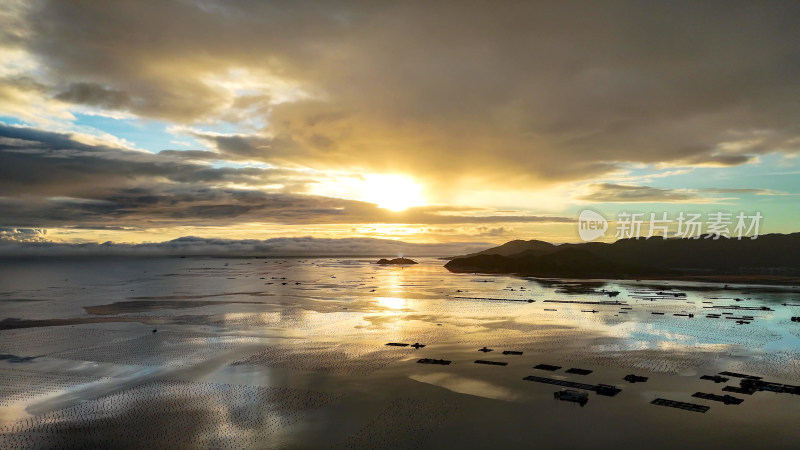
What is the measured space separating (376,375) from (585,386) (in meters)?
25.7

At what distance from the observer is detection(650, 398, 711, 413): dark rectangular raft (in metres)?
45.4

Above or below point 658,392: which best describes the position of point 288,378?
below

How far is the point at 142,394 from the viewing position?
51.3m

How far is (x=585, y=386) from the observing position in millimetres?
52281

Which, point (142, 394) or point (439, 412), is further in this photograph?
point (142, 394)

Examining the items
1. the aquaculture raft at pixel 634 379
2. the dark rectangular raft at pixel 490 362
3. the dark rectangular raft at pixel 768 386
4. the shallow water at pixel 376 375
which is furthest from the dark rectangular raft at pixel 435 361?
the dark rectangular raft at pixel 768 386

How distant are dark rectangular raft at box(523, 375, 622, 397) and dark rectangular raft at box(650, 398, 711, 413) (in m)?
4.09

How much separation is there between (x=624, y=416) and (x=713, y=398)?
12799mm

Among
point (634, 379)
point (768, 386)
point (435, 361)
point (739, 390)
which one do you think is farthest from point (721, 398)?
point (435, 361)

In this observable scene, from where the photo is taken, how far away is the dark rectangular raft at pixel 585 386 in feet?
164

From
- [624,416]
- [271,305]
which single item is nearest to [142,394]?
[624,416]

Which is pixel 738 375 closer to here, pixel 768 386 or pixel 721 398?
pixel 768 386

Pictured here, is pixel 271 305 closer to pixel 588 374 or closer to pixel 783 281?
pixel 588 374

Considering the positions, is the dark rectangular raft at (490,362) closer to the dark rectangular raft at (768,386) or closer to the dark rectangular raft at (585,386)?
the dark rectangular raft at (585,386)
